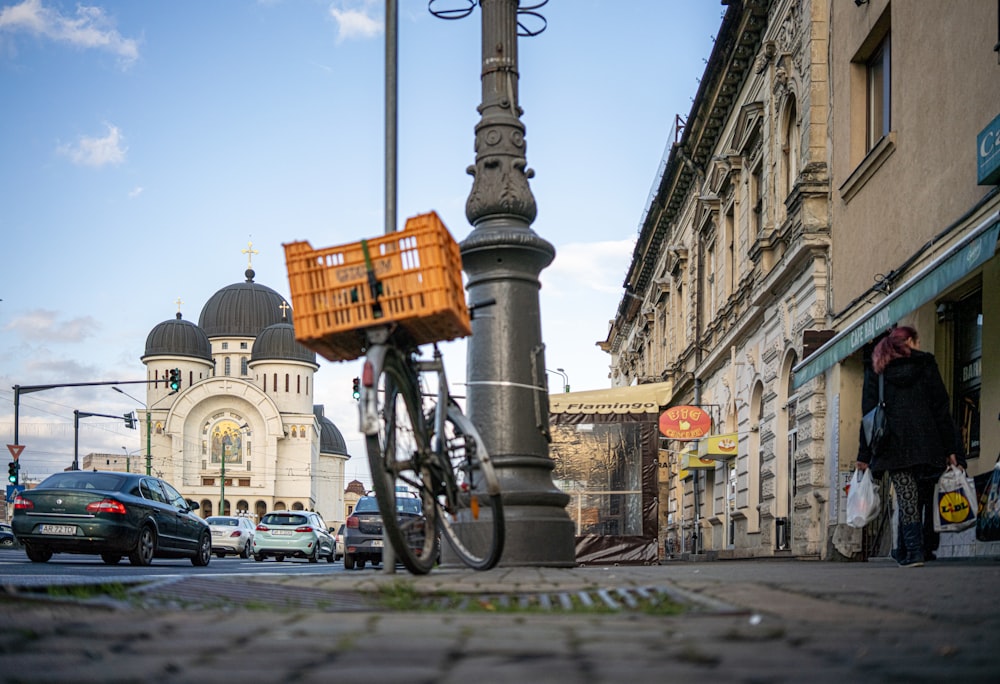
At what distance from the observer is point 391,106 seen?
8.77 meters

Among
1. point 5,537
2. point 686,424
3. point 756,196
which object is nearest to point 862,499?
point 756,196

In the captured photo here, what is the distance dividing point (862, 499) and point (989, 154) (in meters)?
3.09

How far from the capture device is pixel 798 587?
6059mm

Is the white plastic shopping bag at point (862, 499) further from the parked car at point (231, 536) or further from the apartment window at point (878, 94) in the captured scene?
the parked car at point (231, 536)

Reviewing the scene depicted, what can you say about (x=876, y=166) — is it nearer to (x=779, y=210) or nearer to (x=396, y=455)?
(x=779, y=210)

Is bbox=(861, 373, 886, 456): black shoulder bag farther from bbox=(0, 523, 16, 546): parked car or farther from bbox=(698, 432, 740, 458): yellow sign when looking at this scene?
bbox=(0, 523, 16, 546): parked car

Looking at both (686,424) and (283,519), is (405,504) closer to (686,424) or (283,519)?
(686,424)

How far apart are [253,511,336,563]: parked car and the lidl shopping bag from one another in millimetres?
26890

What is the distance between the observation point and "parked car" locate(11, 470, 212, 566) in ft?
57.1

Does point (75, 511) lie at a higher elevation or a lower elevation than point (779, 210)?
lower

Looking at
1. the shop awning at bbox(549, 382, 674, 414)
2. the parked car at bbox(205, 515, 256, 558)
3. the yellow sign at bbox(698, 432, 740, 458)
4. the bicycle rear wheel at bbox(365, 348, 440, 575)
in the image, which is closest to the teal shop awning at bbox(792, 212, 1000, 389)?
the shop awning at bbox(549, 382, 674, 414)

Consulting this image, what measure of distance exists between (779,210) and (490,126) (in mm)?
12306

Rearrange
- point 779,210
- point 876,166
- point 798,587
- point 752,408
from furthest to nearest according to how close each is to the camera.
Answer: point 752,408 → point 779,210 → point 876,166 → point 798,587

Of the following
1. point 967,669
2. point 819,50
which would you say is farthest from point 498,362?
point 819,50
